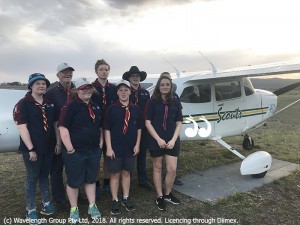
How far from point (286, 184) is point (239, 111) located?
6.15 feet

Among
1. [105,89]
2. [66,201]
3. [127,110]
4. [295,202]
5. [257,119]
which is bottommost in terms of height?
[295,202]

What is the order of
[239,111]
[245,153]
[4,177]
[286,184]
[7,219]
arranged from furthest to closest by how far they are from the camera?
[245,153], [239,111], [4,177], [286,184], [7,219]

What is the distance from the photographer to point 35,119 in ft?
12.3

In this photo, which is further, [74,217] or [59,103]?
[59,103]

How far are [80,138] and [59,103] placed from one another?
1.97 feet

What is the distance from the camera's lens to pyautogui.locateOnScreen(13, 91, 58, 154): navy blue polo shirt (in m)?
3.65

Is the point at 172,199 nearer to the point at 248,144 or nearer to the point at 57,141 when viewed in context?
the point at 57,141

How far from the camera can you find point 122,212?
→ 14.0 ft

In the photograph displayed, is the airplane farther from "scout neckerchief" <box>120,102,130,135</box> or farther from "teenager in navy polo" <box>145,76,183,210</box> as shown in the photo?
"scout neckerchief" <box>120,102,130,135</box>

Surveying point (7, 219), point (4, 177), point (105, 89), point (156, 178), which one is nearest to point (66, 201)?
point (7, 219)

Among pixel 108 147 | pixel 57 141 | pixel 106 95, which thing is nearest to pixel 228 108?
pixel 106 95

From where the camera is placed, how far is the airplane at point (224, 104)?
580cm

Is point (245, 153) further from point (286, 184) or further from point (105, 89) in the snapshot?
point (105, 89)

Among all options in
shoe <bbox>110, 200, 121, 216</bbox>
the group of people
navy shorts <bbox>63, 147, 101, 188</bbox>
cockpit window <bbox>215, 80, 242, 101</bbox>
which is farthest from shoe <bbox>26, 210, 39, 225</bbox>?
cockpit window <bbox>215, 80, 242, 101</bbox>
